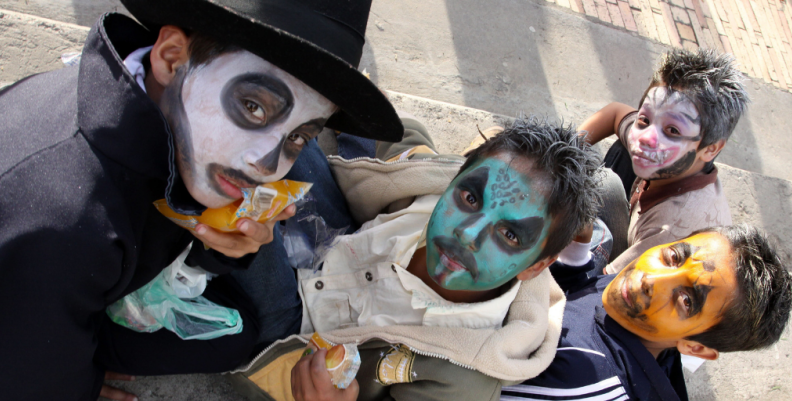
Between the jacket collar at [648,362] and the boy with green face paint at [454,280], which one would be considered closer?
the boy with green face paint at [454,280]

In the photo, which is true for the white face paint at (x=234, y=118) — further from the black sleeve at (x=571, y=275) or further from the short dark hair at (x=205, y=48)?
the black sleeve at (x=571, y=275)

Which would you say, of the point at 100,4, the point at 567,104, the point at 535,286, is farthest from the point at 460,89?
the point at 100,4

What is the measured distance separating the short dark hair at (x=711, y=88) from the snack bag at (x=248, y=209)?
2442mm

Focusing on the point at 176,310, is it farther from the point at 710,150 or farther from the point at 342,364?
the point at 710,150

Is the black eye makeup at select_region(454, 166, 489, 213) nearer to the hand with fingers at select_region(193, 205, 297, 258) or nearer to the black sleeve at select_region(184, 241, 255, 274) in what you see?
the hand with fingers at select_region(193, 205, 297, 258)

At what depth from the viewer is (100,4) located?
120 inches

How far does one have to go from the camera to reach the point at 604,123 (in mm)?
3588

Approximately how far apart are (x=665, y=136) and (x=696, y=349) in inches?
49.4

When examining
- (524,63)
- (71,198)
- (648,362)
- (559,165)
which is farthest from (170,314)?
(524,63)

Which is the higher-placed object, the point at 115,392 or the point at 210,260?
the point at 210,260

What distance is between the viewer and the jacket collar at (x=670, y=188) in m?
2.97

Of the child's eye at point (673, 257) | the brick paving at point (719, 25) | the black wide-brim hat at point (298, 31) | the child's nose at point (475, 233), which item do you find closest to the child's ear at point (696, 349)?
the child's eye at point (673, 257)

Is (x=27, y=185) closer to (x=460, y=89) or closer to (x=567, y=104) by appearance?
(x=460, y=89)

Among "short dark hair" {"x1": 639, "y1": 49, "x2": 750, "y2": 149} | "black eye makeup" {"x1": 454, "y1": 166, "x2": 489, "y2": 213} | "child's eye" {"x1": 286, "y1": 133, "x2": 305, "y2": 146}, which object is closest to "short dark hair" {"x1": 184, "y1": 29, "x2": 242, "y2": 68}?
"child's eye" {"x1": 286, "y1": 133, "x2": 305, "y2": 146}
